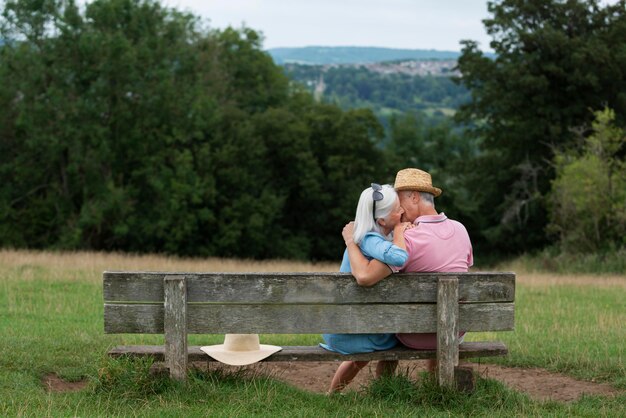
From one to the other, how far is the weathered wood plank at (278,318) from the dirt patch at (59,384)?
45.2 inches

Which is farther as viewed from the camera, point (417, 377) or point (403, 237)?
point (417, 377)

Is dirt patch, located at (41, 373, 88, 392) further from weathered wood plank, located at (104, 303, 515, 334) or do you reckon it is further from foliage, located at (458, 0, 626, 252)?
foliage, located at (458, 0, 626, 252)

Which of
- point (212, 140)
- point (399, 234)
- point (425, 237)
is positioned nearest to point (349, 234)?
point (399, 234)

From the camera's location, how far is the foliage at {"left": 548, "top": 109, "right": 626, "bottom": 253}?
3425cm

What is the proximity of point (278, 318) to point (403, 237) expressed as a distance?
101 cm

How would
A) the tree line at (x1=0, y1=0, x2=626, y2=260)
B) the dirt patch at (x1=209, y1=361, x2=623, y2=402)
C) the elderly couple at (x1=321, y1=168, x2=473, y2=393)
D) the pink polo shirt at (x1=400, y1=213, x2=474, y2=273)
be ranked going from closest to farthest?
1. the elderly couple at (x1=321, y1=168, x2=473, y2=393)
2. the pink polo shirt at (x1=400, y1=213, x2=474, y2=273)
3. the dirt patch at (x1=209, y1=361, x2=623, y2=402)
4. the tree line at (x1=0, y1=0, x2=626, y2=260)

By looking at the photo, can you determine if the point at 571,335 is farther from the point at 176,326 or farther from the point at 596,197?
the point at 596,197

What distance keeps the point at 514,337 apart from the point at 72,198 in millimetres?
37021

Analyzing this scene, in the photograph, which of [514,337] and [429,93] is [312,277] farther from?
[429,93]

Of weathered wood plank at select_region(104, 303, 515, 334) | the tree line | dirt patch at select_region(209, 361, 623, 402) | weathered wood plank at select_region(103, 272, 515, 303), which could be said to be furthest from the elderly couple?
the tree line

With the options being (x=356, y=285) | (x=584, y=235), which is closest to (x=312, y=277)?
(x=356, y=285)

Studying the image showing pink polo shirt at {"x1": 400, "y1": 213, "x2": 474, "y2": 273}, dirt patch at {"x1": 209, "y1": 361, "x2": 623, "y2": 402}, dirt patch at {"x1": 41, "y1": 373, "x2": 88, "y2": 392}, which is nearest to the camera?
pink polo shirt at {"x1": 400, "y1": 213, "x2": 474, "y2": 273}

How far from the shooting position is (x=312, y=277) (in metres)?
5.97

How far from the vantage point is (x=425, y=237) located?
634cm
